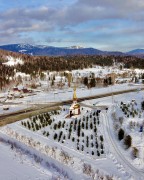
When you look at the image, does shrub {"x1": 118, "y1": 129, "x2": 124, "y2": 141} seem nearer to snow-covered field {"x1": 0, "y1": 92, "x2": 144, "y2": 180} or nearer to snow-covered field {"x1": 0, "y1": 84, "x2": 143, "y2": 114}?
snow-covered field {"x1": 0, "y1": 92, "x2": 144, "y2": 180}

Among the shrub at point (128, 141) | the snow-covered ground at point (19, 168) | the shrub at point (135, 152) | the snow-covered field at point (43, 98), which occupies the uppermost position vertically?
the snow-covered ground at point (19, 168)

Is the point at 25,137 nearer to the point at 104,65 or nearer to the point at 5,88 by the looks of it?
the point at 5,88

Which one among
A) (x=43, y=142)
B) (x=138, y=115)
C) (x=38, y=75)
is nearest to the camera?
(x=43, y=142)

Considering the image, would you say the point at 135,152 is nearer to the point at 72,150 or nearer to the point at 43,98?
the point at 72,150

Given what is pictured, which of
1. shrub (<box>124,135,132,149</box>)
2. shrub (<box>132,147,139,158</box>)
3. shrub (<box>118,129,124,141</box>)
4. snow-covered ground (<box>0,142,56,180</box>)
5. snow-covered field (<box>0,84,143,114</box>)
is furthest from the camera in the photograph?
snow-covered field (<box>0,84,143,114</box>)

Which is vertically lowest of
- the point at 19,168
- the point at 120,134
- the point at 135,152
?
the point at 135,152

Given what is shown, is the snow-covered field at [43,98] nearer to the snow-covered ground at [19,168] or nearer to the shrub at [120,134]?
the shrub at [120,134]

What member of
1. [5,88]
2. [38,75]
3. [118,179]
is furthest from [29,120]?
[38,75]

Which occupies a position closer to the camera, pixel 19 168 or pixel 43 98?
pixel 19 168

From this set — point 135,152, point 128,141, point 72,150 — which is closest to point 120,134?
point 128,141

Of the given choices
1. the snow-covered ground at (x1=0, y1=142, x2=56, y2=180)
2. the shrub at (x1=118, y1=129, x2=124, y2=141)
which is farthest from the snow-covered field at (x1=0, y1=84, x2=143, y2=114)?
the snow-covered ground at (x1=0, y1=142, x2=56, y2=180)

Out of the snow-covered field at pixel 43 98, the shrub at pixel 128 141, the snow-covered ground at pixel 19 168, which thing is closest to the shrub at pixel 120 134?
the shrub at pixel 128 141
